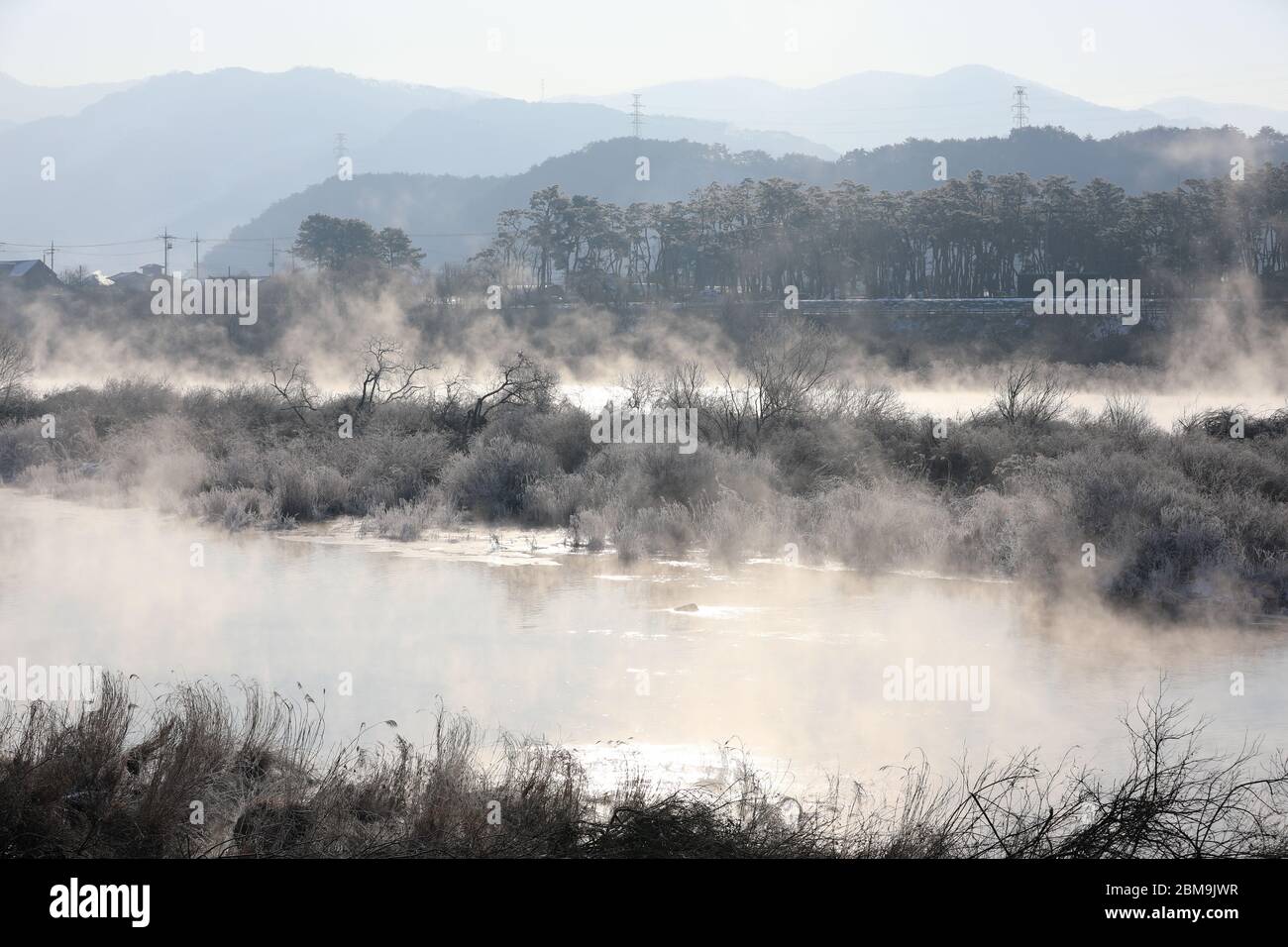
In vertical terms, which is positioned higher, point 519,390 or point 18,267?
point 18,267

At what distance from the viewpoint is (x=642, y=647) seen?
13.6 m

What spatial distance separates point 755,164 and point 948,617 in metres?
151

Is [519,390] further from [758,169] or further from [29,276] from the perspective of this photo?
[758,169]

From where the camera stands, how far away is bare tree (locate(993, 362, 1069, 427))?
25.9 m

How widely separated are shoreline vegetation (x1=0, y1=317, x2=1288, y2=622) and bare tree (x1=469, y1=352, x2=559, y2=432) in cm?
7

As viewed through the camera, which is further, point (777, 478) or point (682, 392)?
point (682, 392)

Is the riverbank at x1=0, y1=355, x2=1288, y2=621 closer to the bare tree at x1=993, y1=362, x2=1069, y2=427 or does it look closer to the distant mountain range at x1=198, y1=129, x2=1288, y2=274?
the bare tree at x1=993, y1=362, x2=1069, y2=427

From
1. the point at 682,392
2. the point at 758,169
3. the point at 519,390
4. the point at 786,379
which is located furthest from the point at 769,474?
the point at 758,169

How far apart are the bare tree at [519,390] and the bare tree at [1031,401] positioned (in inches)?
381

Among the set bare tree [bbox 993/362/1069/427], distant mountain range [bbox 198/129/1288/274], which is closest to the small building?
distant mountain range [bbox 198/129/1288/274]

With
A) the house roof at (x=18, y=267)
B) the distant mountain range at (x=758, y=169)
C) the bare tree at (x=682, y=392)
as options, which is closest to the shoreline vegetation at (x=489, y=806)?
the bare tree at (x=682, y=392)

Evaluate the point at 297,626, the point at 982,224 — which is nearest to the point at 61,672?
the point at 297,626

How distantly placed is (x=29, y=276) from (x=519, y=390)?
6014 centimetres
